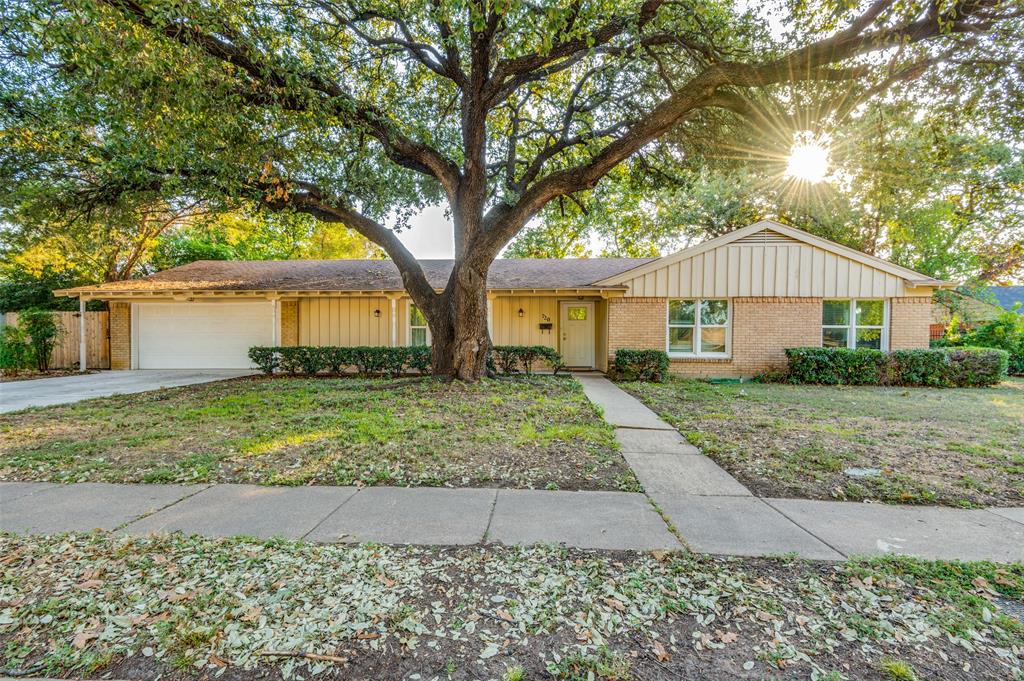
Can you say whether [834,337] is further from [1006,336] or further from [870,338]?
[1006,336]

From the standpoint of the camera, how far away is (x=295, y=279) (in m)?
14.2

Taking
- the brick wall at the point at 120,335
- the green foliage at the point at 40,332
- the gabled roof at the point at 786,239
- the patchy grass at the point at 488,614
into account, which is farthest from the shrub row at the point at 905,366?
the green foliage at the point at 40,332

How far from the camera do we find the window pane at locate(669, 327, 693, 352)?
12352mm

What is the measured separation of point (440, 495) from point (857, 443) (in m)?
5.03

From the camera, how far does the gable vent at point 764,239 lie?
1173 centimetres

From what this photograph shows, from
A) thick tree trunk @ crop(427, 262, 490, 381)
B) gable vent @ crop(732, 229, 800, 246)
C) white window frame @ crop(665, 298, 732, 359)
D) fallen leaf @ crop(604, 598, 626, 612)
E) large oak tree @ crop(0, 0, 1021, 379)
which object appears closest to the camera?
fallen leaf @ crop(604, 598, 626, 612)

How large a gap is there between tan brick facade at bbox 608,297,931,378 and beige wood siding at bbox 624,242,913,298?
27cm

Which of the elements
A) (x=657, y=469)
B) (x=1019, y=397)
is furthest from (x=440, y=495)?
(x=1019, y=397)

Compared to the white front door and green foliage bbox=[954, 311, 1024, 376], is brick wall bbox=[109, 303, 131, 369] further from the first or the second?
green foliage bbox=[954, 311, 1024, 376]

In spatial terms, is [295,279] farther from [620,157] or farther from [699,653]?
[699,653]

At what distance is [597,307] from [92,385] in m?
13.4

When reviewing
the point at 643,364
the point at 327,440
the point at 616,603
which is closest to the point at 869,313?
the point at 643,364

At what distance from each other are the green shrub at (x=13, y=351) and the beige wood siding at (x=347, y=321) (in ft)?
23.9

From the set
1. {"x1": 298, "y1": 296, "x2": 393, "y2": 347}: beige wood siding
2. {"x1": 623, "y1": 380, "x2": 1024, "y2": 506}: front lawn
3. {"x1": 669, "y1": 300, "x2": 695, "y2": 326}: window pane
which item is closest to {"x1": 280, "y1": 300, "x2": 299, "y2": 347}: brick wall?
{"x1": 298, "y1": 296, "x2": 393, "y2": 347}: beige wood siding
